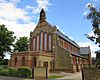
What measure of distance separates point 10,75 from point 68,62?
20.9m

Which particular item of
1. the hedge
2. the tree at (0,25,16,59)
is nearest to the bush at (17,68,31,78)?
the hedge

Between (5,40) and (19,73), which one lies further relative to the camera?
(5,40)

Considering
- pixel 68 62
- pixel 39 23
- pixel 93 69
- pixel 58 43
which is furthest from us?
pixel 39 23

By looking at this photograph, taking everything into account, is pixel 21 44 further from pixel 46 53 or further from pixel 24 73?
pixel 24 73

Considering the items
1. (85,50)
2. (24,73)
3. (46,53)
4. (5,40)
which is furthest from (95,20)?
(85,50)

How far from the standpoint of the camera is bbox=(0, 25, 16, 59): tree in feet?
198

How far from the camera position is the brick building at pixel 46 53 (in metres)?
48.1

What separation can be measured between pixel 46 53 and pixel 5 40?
17822 millimetres

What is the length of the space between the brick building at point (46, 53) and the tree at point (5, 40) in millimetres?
7197

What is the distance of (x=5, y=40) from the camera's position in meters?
60.9

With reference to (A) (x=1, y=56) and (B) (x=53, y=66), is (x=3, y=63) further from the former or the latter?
(B) (x=53, y=66)

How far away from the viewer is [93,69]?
77.0 ft

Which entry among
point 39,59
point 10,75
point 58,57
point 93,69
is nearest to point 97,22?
point 93,69

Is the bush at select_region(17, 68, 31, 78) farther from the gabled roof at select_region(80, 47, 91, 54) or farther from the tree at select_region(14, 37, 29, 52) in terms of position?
the gabled roof at select_region(80, 47, 91, 54)
